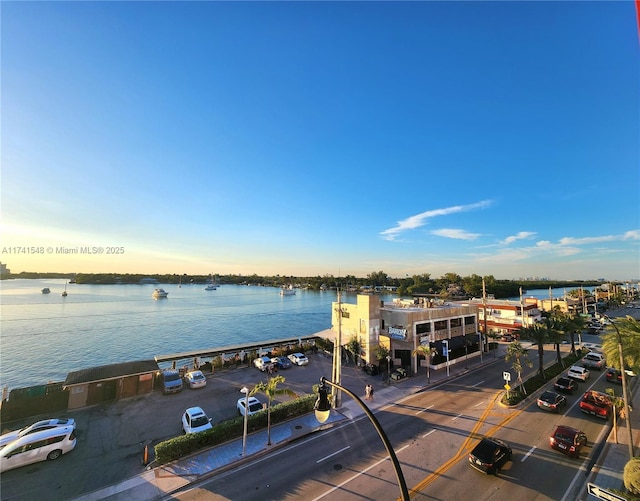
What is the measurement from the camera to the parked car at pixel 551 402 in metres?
24.5

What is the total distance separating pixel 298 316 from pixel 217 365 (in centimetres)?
6201

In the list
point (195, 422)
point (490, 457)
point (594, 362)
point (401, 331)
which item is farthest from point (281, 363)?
point (594, 362)

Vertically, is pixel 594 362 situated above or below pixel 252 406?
above

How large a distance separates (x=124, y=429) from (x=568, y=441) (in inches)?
1212

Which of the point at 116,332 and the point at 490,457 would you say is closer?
the point at 490,457

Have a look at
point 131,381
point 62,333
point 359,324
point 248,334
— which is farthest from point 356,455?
point 62,333

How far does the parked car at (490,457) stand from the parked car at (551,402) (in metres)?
10.2

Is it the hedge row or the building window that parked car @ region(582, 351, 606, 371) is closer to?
the building window

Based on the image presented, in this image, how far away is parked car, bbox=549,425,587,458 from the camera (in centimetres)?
1814

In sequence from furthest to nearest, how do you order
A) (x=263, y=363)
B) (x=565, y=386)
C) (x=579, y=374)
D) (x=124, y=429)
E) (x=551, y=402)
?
(x=263, y=363) → (x=579, y=374) → (x=565, y=386) → (x=551, y=402) → (x=124, y=429)

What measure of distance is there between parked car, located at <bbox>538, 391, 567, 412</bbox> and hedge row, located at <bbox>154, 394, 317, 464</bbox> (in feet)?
64.3

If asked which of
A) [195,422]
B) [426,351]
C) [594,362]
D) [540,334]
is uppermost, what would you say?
[540,334]

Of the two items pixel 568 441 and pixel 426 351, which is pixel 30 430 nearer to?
pixel 426 351

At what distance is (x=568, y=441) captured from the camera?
1830 centimetres
